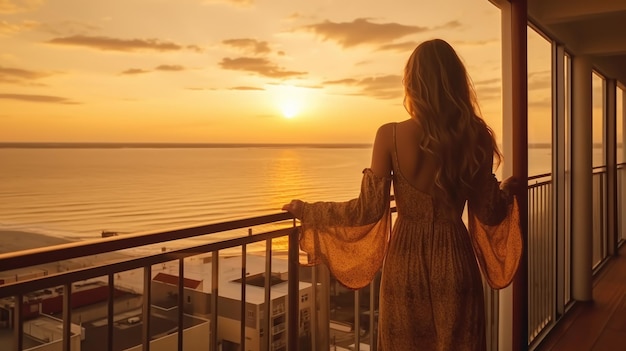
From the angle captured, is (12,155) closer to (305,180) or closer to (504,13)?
(305,180)

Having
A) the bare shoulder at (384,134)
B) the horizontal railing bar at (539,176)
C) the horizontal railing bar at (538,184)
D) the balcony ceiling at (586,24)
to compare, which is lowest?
the horizontal railing bar at (538,184)

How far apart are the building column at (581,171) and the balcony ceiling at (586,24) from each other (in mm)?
177

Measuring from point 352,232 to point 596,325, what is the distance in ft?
10.3

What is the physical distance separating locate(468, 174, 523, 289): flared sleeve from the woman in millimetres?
52

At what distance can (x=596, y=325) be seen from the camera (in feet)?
12.3

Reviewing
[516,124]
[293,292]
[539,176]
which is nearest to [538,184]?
[539,176]

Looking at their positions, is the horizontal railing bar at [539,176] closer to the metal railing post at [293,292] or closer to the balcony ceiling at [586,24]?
the balcony ceiling at [586,24]

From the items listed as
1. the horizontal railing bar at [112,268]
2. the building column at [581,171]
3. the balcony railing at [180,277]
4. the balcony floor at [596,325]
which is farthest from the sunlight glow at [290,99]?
the horizontal railing bar at [112,268]

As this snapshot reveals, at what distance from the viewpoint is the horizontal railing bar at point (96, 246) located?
0.92m

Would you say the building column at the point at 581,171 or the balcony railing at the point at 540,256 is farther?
the building column at the point at 581,171

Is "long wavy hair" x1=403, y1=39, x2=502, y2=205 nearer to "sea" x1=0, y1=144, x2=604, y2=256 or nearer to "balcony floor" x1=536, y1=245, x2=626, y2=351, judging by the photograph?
"sea" x1=0, y1=144, x2=604, y2=256

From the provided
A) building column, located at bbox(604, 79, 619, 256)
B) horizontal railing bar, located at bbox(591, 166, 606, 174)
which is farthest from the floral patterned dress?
building column, located at bbox(604, 79, 619, 256)

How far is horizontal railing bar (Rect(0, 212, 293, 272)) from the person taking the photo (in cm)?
92

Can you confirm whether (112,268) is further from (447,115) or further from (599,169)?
(599,169)
